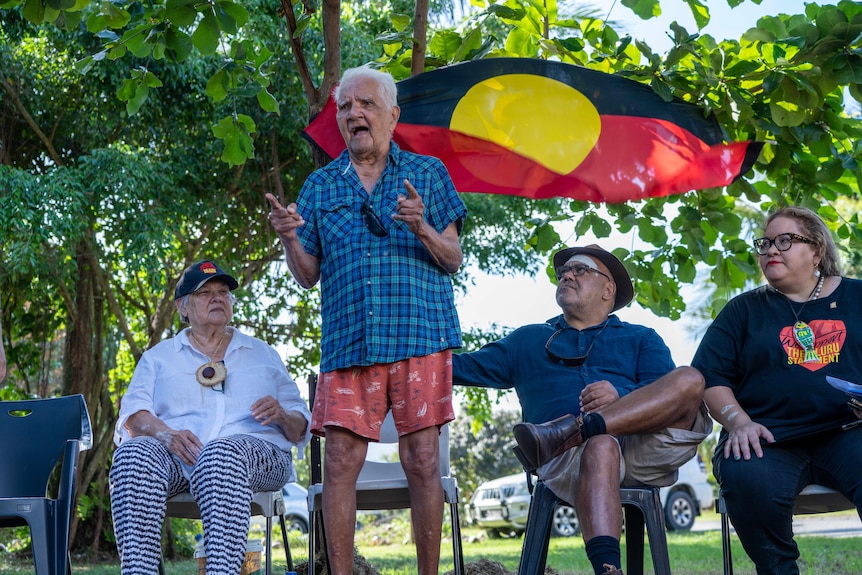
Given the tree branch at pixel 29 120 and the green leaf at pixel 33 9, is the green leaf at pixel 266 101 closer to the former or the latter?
the green leaf at pixel 33 9

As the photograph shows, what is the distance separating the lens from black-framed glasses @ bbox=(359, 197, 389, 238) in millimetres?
3279

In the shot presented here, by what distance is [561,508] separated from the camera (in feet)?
46.6

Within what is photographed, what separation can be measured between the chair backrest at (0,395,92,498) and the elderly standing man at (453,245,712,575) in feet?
5.15

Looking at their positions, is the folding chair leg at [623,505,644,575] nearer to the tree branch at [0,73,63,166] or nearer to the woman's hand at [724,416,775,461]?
the woman's hand at [724,416,775,461]

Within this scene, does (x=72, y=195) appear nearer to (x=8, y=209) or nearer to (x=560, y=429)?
(x=8, y=209)

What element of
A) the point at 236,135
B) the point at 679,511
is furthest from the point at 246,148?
the point at 679,511

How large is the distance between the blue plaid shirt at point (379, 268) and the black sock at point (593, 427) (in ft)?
1.75

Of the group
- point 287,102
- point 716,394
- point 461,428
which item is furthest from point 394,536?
point 716,394

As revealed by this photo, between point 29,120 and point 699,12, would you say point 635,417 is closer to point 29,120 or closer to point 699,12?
point 699,12

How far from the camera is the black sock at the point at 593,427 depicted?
3195mm

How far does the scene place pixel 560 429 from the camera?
3.16 meters

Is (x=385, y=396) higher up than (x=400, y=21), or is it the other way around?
(x=400, y=21)

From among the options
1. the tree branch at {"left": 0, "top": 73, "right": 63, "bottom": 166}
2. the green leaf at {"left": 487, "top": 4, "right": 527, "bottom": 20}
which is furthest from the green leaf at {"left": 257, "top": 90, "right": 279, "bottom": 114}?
the tree branch at {"left": 0, "top": 73, "right": 63, "bottom": 166}

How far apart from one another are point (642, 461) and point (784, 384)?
0.61 meters
